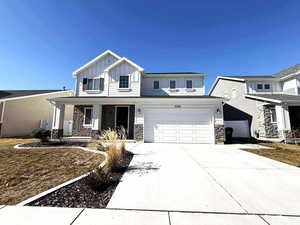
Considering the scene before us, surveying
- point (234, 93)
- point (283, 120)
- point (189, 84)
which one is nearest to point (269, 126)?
point (283, 120)

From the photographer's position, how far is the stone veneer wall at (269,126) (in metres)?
11.3

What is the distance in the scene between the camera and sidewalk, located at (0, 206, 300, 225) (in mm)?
1888

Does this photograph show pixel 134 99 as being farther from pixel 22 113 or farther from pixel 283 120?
pixel 22 113

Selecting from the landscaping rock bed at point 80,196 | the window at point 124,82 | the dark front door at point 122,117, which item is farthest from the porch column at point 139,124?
the landscaping rock bed at point 80,196

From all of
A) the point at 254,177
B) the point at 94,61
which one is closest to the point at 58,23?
the point at 94,61

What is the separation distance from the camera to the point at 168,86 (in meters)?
13.3

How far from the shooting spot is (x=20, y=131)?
13594mm

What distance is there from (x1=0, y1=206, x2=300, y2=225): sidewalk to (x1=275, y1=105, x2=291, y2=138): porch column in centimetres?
1145

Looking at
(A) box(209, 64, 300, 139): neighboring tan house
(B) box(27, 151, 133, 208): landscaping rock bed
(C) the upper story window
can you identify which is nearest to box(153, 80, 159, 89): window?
(C) the upper story window

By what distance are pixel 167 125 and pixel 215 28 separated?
835 cm

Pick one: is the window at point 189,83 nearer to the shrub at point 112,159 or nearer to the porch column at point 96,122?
the porch column at point 96,122

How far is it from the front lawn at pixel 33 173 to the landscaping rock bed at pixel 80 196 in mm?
636

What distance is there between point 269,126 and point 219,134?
5997mm

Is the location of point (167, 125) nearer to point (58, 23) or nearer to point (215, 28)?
point (215, 28)
